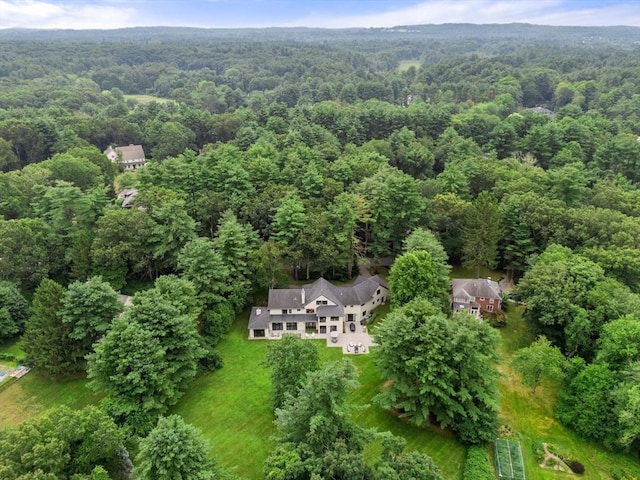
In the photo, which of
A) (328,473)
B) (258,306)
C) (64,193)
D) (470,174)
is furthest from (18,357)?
(470,174)

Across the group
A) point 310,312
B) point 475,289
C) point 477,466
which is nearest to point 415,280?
point 475,289

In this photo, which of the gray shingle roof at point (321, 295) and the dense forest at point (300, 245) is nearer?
the dense forest at point (300, 245)

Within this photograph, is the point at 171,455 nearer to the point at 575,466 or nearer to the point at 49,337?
the point at 49,337

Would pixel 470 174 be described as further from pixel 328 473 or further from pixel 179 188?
pixel 328 473

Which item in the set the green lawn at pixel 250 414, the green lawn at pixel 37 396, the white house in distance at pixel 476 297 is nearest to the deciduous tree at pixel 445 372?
the green lawn at pixel 250 414

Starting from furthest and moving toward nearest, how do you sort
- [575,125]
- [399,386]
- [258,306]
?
[575,125], [258,306], [399,386]

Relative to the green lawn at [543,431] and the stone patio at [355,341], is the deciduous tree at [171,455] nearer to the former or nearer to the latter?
the stone patio at [355,341]
